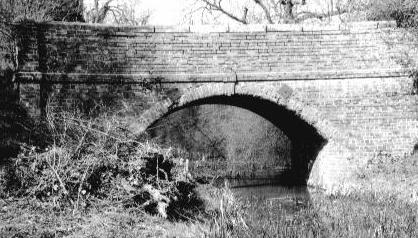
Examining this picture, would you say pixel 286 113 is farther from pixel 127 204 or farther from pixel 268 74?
pixel 127 204

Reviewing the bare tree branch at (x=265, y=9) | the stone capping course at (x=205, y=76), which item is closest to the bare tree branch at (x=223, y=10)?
the bare tree branch at (x=265, y=9)

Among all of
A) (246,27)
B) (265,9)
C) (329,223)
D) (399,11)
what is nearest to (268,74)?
(246,27)

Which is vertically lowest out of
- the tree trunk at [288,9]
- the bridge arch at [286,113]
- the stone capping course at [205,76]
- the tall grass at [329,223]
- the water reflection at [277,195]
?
the water reflection at [277,195]

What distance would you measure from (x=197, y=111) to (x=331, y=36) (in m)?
12.6

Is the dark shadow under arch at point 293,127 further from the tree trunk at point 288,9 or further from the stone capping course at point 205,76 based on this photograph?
the tree trunk at point 288,9

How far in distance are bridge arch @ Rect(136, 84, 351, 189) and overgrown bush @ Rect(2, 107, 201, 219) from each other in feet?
7.42

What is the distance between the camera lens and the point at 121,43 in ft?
30.0

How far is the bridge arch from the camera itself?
923 centimetres

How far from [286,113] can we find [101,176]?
553cm

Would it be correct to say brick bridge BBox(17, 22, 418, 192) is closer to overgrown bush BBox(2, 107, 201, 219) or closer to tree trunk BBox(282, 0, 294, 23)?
overgrown bush BBox(2, 107, 201, 219)

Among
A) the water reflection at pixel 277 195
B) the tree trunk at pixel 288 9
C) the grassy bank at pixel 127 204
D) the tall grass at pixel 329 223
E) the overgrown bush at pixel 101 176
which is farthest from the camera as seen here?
the tree trunk at pixel 288 9

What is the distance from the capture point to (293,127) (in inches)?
470

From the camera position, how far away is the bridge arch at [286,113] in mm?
9227

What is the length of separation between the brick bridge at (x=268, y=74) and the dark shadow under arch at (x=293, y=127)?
0.46 feet
